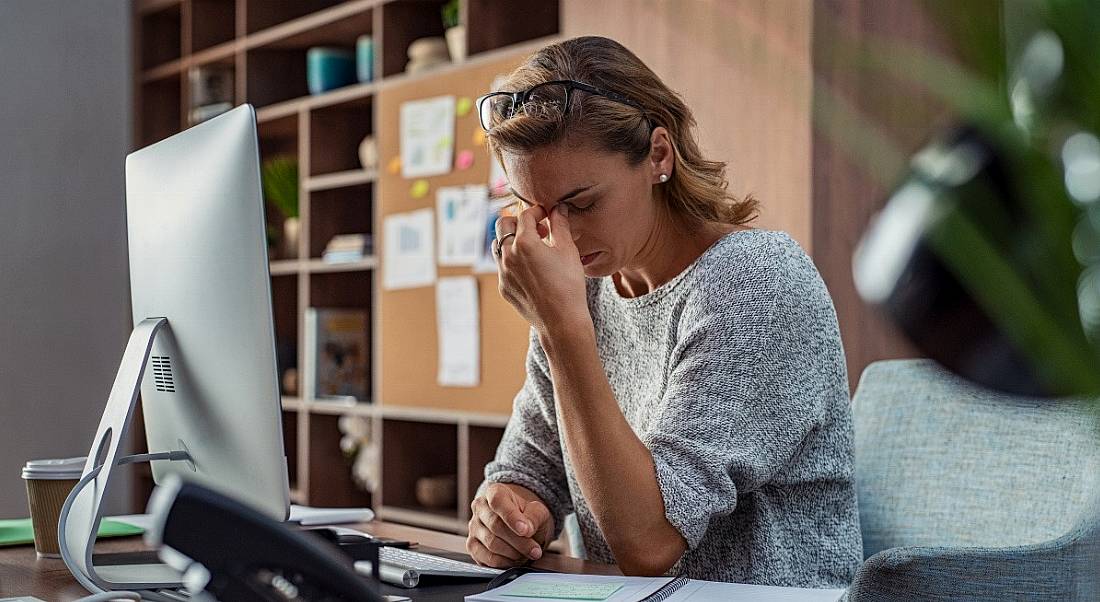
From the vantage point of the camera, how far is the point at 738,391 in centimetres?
129

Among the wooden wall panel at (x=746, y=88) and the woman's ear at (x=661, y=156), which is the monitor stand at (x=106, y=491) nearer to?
the woman's ear at (x=661, y=156)

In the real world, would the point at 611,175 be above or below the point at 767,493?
above

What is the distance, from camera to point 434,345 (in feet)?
10.7

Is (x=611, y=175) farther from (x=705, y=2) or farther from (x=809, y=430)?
(x=705, y=2)

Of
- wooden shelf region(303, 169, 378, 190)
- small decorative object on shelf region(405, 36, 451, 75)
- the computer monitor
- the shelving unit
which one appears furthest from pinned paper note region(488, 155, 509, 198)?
the computer monitor

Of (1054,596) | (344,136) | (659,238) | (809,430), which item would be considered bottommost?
(1054,596)

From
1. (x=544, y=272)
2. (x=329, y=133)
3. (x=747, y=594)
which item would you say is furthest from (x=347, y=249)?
(x=747, y=594)

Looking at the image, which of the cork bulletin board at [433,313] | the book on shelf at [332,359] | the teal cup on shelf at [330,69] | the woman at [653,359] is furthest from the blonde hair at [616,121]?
the teal cup on shelf at [330,69]

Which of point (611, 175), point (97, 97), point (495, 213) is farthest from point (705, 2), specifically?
point (97, 97)

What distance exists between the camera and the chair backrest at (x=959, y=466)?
1.36m

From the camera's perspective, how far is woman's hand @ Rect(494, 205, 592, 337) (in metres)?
1.32

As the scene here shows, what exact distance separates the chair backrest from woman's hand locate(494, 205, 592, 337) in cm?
41

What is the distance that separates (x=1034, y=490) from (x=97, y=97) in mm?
3062

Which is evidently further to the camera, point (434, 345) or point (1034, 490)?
point (434, 345)
